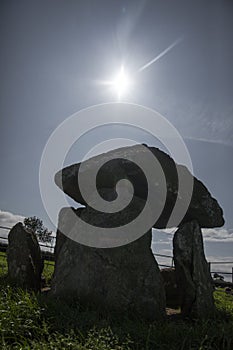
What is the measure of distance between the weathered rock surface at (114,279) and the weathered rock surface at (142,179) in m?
1.35

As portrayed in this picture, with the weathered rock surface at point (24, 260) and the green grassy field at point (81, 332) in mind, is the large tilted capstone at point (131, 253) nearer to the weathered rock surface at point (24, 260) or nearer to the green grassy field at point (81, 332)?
the weathered rock surface at point (24, 260)

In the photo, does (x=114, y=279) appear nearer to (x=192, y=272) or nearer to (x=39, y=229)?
(x=192, y=272)

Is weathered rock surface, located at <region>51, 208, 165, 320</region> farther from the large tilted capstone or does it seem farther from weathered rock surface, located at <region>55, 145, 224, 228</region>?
weathered rock surface, located at <region>55, 145, 224, 228</region>

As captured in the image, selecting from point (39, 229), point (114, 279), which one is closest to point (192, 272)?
point (114, 279)

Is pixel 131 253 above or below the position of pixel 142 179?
below

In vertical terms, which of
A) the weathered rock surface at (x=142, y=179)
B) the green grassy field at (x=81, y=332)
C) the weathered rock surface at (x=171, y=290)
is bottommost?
the green grassy field at (x=81, y=332)

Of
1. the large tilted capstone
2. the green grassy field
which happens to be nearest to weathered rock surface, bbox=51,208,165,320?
the large tilted capstone

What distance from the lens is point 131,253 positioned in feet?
26.7

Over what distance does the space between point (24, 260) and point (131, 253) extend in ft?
8.69

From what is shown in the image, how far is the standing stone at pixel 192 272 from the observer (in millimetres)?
7953

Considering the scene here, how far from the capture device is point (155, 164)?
8.88 meters

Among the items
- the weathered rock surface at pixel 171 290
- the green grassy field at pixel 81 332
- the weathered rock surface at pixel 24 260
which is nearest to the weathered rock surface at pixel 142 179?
the weathered rock surface at pixel 24 260

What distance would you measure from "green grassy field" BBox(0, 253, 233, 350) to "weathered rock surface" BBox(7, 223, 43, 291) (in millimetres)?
2113

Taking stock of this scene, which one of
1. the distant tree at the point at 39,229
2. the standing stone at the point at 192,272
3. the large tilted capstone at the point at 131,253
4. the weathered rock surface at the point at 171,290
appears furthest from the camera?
the distant tree at the point at 39,229
